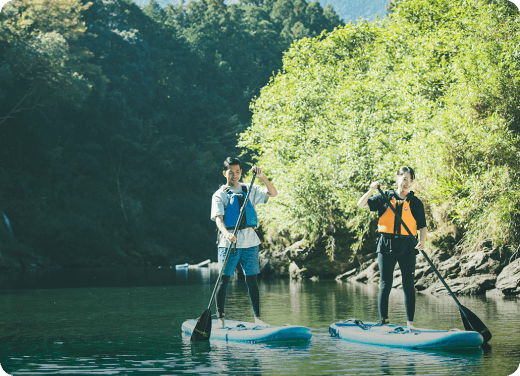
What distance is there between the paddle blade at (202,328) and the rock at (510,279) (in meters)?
8.47

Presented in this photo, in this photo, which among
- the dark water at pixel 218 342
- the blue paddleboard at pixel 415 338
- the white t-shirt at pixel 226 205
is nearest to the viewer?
the dark water at pixel 218 342

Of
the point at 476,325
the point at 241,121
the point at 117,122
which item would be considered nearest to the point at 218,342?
the point at 476,325

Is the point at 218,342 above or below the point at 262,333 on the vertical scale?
below

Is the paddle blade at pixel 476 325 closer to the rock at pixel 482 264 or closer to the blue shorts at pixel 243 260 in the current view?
the blue shorts at pixel 243 260

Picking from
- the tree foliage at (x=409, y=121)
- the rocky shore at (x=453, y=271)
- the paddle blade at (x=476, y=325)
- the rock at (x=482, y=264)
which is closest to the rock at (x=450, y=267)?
the rocky shore at (x=453, y=271)

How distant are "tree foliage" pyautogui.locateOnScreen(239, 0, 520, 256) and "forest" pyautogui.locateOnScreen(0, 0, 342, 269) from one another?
37.1 feet

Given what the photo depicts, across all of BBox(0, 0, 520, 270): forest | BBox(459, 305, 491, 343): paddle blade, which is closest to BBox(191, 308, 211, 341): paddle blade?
BBox(459, 305, 491, 343): paddle blade

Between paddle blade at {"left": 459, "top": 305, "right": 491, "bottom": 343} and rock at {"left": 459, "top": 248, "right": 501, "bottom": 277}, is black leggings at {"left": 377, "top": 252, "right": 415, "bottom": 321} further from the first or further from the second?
rock at {"left": 459, "top": 248, "right": 501, "bottom": 277}

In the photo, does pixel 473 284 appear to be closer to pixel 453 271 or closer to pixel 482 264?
pixel 482 264

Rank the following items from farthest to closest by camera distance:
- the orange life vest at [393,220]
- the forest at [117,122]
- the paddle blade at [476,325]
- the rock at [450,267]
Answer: the forest at [117,122], the rock at [450,267], the orange life vest at [393,220], the paddle blade at [476,325]

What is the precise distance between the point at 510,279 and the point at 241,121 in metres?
40.2

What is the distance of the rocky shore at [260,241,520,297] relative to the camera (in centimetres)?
1402

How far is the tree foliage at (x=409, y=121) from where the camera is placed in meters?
14.7

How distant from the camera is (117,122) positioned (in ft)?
138
